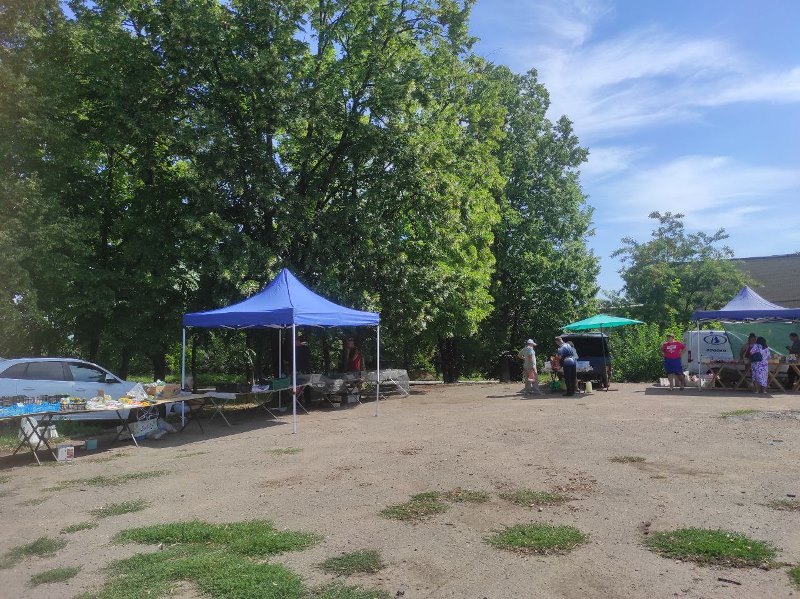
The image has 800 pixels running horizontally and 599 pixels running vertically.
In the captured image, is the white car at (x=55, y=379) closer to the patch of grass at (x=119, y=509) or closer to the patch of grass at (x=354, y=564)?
the patch of grass at (x=119, y=509)

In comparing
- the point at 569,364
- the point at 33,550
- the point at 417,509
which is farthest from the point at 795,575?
the point at 569,364

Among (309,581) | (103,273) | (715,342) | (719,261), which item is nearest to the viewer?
(309,581)

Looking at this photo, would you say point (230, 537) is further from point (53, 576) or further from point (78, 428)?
point (78, 428)

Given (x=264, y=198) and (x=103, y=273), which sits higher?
(x=264, y=198)

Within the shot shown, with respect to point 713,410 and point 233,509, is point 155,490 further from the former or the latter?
point 713,410

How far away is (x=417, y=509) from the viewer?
6211mm

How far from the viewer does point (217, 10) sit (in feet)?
56.2

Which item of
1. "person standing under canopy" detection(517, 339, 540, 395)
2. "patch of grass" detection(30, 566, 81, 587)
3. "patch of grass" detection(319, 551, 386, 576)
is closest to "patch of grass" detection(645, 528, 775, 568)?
"patch of grass" detection(319, 551, 386, 576)

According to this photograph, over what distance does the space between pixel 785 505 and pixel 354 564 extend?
161 inches

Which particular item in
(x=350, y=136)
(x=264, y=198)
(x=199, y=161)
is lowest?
(x=264, y=198)

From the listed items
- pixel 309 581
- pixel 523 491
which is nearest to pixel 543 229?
pixel 523 491

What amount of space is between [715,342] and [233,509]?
655 inches

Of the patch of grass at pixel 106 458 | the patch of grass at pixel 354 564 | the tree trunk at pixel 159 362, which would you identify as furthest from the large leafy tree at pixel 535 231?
the patch of grass at pixel 354 564

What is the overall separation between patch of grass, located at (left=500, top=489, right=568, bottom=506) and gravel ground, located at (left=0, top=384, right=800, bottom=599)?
174mm
